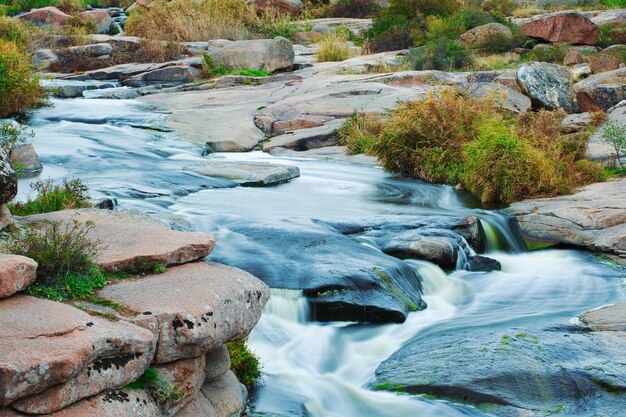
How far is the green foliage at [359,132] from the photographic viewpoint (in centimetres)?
1480

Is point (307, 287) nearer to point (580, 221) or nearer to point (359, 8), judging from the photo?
point (580, 221)

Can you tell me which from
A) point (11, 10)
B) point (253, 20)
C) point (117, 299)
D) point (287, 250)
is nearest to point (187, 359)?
point (117, 299)

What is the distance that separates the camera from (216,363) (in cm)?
569

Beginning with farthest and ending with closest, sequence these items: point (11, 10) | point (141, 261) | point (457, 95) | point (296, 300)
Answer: point (11, 10), point (457, 95), point (296, 300), point (141, 261)

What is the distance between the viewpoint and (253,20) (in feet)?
97.9

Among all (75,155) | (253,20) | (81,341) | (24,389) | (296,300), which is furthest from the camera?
(253,20)

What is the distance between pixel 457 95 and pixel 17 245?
10609 mm

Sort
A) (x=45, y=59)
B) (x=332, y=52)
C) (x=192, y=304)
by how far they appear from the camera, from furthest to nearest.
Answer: (x=332, y=52) → (x=45, y=59) → (x=192, y=304)

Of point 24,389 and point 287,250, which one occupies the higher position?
point 24,389

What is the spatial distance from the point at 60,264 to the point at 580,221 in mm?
7080

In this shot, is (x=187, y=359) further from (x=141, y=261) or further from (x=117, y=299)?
(x=141, y=261)

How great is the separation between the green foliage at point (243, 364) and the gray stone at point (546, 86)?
11.9 metres

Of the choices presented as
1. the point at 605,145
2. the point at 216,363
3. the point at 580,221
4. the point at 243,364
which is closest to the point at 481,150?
the point at 580,221

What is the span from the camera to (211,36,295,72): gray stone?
22625 mm
